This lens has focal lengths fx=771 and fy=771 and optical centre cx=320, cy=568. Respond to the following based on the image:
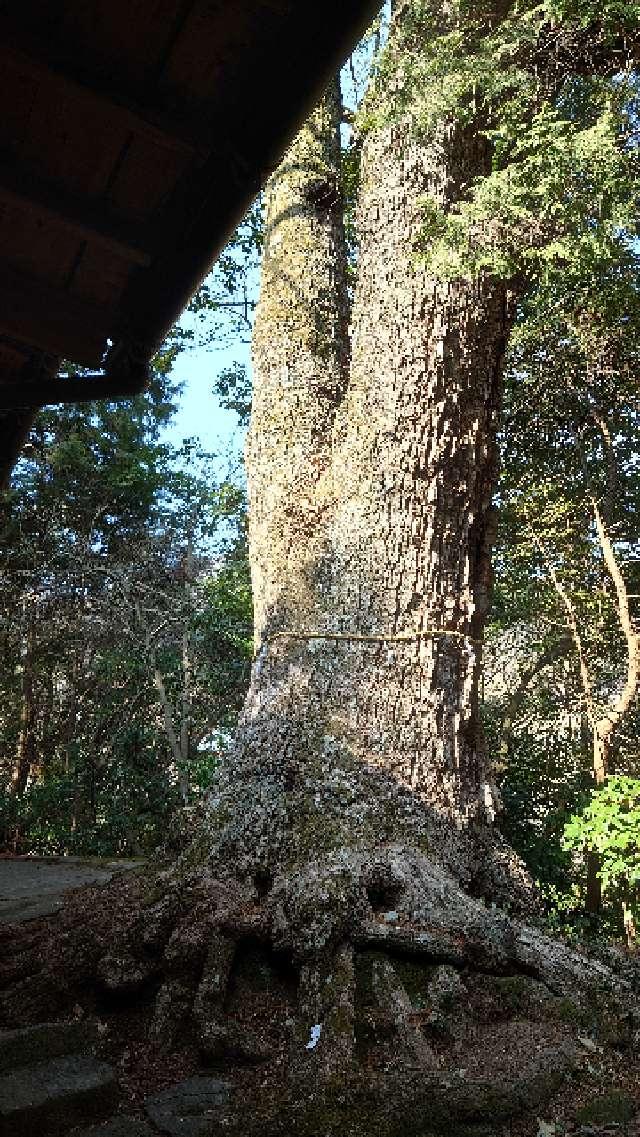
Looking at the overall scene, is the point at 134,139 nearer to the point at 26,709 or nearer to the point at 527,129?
the point at 527,129

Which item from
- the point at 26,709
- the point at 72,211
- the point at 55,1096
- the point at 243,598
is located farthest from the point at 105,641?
the point at 72,211

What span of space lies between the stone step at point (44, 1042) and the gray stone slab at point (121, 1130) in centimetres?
32

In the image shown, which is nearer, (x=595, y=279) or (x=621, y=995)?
(x=621, y=995)

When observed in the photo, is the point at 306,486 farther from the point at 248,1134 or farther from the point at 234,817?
the point at 248,1134

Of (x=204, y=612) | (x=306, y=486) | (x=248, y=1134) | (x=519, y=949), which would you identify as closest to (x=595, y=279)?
(x=306, y=486)

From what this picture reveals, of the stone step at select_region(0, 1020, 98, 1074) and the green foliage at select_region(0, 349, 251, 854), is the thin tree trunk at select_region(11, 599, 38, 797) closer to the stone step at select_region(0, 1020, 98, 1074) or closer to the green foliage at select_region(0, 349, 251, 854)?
the green foliage at select_region(0, 349, 251, 854)

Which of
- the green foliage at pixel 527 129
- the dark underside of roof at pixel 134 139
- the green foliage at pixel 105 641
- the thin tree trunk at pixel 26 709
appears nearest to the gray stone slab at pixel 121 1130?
the dark underside of roof at pixel 134 139

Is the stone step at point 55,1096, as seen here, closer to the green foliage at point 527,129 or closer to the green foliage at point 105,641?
the green foliage at point 527,129

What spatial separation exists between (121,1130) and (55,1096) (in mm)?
190

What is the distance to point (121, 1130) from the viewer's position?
1.72 m

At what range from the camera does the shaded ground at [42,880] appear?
3.75 m

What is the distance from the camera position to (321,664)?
3121mm

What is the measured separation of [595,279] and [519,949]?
3051mm

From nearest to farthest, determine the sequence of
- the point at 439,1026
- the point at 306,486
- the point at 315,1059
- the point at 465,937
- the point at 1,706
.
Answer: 1. the point at 315,1059
2. the point at 439,1026
3. the point at 465,937
4. the point at 306,486
5. the point at 1,706
